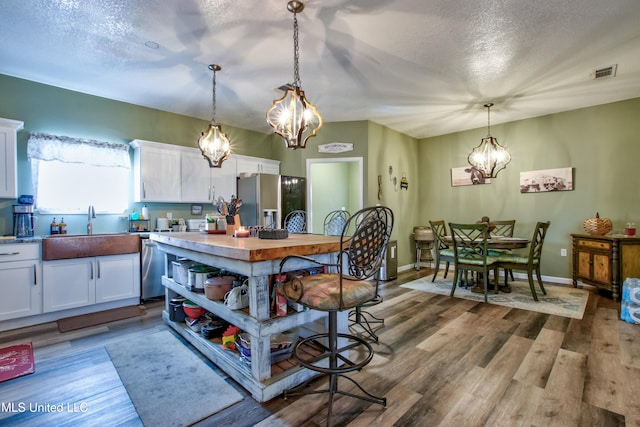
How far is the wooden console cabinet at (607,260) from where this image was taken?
3559mm

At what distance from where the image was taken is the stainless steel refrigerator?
4.71m

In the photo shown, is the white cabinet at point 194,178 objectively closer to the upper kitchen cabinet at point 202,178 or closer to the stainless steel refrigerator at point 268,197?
the upper kitchen cabinet at point 202,178

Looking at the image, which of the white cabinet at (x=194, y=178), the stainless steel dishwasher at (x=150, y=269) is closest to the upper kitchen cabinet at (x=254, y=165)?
the white cabinet at (x=194, y=178)

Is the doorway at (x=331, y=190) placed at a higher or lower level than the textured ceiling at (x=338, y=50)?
lower

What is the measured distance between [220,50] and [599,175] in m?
5.33

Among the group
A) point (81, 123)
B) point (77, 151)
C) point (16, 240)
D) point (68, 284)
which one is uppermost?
point (81, 123)

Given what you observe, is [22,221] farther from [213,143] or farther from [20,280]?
[213,143]

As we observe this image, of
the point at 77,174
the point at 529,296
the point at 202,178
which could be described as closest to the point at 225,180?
the point at 202,178

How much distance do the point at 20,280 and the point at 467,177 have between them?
254 inches

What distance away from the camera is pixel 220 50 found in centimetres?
276

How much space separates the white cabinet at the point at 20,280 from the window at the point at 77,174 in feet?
2.44

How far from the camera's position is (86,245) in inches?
128

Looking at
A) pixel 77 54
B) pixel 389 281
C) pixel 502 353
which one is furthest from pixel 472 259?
pixel 77 54

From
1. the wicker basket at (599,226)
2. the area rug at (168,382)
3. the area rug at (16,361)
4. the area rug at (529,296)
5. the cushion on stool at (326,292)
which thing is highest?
the wicker basket at (599,226)
